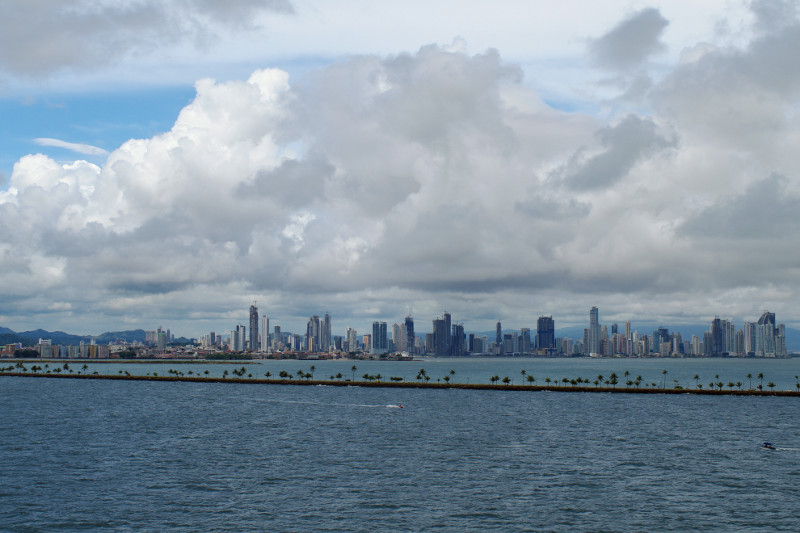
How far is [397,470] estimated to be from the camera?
272ft

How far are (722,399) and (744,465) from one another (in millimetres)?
109922

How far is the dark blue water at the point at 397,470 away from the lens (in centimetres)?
6244

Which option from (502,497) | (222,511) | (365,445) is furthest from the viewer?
(365,445)

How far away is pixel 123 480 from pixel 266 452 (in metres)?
22.6

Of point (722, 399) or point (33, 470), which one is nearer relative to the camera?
point (33, 470)

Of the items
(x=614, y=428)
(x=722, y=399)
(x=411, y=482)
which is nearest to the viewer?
(x=411, y=482)

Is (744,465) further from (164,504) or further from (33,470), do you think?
(33,470)

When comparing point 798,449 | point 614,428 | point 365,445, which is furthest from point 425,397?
point 798,449

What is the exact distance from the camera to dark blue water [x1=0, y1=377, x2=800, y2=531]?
205 feet

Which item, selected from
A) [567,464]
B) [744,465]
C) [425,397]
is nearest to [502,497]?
[567,464]

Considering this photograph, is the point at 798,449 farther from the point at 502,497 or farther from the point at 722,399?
the point at 722,399

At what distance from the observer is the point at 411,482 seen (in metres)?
76.2

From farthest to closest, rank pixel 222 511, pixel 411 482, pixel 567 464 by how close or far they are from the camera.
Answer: pixel 567 464 → pixel 411 482 → pixel 222 511

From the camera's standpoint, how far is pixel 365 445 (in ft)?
334
